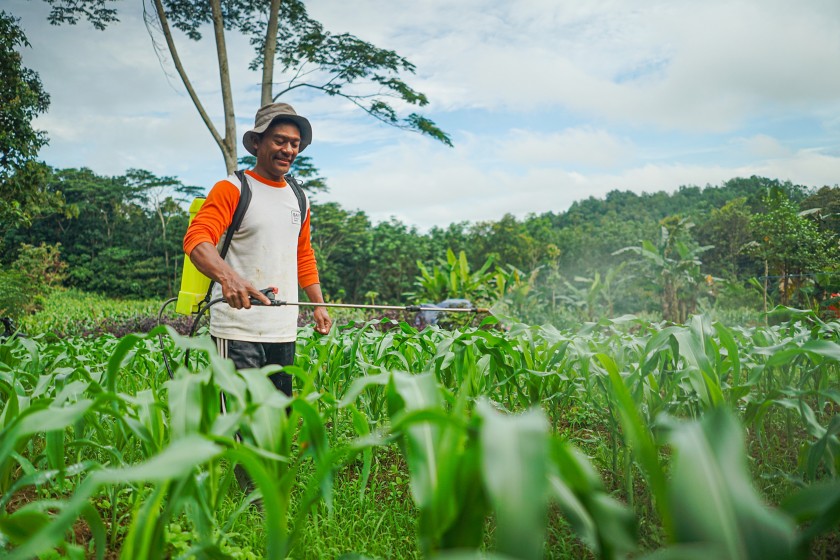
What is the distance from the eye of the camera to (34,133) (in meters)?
9.88

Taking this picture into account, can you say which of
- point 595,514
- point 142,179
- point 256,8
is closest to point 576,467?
point 595,514

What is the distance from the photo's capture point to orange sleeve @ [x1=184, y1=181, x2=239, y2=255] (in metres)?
2.21

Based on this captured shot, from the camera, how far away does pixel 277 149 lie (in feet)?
7.97

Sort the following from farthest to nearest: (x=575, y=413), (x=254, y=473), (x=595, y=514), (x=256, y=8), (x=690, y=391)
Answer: (x=256, y=8), (x=575, y=413), (x=690, y=391), (x=254, y=473), (x=595, y=514)

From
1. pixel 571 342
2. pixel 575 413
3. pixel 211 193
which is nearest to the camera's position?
pixel 571 342

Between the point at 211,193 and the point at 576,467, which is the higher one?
the point at 211,193

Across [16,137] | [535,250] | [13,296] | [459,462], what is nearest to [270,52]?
[16,137]

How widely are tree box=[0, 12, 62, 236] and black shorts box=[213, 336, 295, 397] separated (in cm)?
880

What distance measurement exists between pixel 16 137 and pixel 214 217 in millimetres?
9667

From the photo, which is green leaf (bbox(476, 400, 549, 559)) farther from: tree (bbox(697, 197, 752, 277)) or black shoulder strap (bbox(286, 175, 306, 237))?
tree (bbox(697, 197, 752, 277))

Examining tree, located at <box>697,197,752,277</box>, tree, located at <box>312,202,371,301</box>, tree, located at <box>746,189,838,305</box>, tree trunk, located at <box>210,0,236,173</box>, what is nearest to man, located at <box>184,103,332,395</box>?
tree trunk, located at <box>210,0,236,173</box>

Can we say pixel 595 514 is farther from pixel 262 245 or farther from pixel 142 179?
pixel 142 179

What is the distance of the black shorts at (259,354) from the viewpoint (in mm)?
2412

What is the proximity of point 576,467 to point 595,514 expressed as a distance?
0.06 meters
